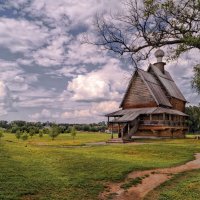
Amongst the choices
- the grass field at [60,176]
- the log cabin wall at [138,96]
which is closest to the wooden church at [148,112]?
the log cabin wall at [138,96]

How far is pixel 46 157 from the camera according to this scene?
24.6 m

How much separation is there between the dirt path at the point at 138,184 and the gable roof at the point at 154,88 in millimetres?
32928

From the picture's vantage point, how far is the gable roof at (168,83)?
63247 millimetres

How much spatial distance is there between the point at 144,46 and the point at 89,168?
841cm

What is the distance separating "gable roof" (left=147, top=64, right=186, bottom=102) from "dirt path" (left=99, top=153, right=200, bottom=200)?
40498 mm

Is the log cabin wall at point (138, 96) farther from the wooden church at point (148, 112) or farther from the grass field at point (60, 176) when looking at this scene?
the grass field at point (60, 176)

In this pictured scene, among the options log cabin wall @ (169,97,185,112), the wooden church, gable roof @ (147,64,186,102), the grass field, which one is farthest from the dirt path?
log cabin wall @ (169,97,185,112)

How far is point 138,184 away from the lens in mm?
18094

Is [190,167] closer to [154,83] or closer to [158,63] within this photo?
[154,83]

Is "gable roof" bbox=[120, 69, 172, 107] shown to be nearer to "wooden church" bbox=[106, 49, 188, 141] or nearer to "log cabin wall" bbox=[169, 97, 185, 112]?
"wooden church" bbox=[106, 49, 188, 141]

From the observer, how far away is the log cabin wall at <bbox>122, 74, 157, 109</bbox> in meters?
56.9

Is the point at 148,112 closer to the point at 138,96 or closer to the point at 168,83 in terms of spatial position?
the point at 138,96

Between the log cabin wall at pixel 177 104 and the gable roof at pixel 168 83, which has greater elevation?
the gable roof at pixel 168 83

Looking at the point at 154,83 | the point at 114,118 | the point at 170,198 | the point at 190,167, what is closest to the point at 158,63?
the point at 154,83
